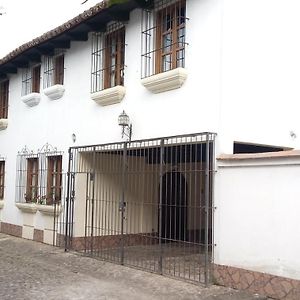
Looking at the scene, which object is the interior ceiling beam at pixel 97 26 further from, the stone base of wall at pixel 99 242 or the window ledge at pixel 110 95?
the stone base of wall at pixel 99 242

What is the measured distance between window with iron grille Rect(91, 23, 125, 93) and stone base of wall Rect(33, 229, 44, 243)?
4.46 meters

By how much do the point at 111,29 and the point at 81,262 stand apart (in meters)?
5.32

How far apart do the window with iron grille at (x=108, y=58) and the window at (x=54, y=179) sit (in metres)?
2.72

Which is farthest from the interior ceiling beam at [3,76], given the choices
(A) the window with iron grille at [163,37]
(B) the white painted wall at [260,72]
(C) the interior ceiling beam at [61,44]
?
(B) the white painted wall at [260,72]

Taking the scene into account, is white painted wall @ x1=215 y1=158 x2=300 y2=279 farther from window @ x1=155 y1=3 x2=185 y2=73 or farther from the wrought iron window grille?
the wrought iron window grille

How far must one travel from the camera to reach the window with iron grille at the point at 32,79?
1467 cm

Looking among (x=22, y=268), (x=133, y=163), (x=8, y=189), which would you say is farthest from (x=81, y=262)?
(x=8, y=189)

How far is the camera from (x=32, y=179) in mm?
14734

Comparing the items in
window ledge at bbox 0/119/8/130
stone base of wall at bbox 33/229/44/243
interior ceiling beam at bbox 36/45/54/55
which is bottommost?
stone base of wall at bbox 33/229/44/243

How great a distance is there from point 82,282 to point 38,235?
541 centimetres

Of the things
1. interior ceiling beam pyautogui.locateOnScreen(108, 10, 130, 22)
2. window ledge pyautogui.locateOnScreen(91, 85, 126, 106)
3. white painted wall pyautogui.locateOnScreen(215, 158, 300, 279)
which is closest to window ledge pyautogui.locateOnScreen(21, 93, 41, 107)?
window ledge pyautogui.locateOnScreen(91, 85, 126, 106)

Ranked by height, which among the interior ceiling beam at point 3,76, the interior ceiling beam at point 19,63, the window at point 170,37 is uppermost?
the interior ceiling beam at point 19,63

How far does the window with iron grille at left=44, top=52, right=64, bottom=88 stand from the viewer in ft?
44.5

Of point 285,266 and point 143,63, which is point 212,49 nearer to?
point 143,63
